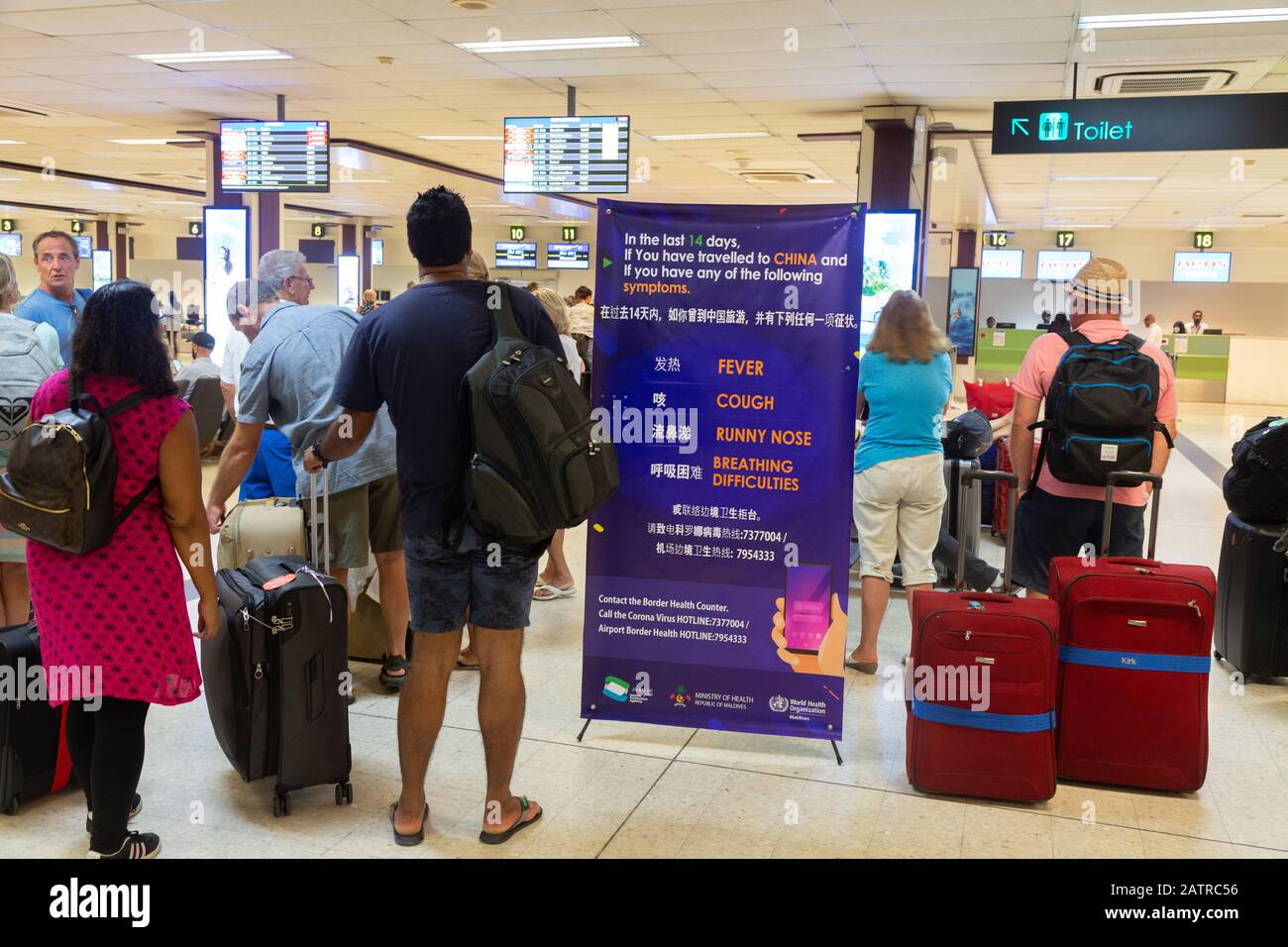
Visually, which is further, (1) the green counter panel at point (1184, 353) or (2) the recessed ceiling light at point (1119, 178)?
(1) the green counter panel at point (1184, 353)

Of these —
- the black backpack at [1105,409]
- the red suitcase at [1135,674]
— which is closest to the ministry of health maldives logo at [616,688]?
the red suitcase at [1135,674]

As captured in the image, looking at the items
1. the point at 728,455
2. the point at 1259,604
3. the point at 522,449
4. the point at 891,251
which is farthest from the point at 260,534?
the point at 891,251

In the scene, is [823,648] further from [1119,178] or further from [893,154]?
[1119,178]

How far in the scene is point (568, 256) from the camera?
21906mm

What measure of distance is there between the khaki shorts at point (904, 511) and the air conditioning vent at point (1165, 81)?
401 cm

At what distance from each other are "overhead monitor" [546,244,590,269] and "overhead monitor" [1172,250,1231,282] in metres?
11.7

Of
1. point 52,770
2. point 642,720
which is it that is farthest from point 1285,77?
point 52,770

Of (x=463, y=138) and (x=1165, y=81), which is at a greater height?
(x=463, y=138)

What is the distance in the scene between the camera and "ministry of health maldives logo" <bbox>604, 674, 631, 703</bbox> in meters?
3.46

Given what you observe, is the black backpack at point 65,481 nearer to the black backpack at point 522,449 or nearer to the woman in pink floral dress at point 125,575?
the woman in pink floral dress at point 125,575

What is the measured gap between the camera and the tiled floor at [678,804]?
279 centimetres

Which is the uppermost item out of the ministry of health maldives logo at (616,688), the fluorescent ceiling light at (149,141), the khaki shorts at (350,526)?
the fluorescent ceiling light at (149,141)

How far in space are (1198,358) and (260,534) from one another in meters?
18.8

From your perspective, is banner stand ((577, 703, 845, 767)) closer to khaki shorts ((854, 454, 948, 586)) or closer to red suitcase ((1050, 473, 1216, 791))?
red suitcase ((1050, 473, 1216, 791))
